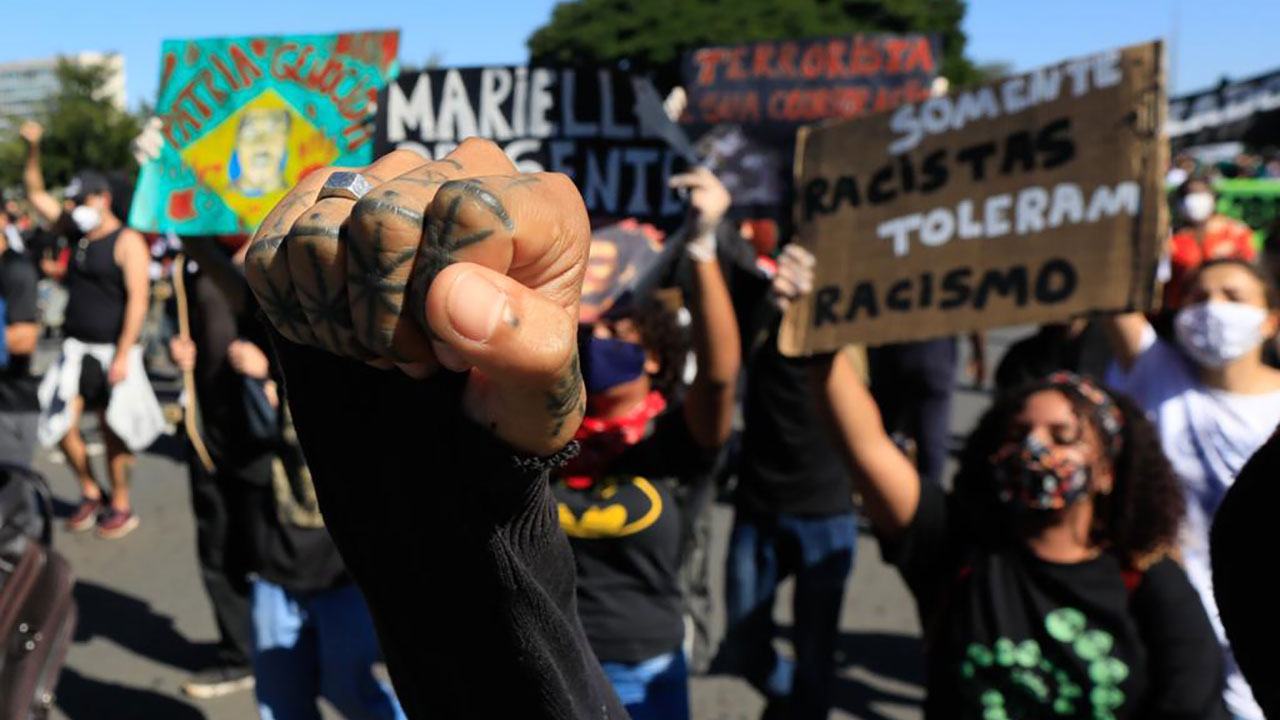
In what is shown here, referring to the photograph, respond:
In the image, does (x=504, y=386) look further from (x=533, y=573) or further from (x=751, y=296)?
(x=751, y=296)

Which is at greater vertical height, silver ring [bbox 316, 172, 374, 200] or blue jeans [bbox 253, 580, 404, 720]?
silver ring [bbox 316, 172, 374, 200]

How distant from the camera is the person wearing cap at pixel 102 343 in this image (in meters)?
5.59

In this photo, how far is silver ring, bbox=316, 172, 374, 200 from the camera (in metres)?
0.70

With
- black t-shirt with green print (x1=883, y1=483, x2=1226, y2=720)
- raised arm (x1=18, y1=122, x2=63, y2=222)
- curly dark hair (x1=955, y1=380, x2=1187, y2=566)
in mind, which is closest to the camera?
black t-shirt with green print (x1=883, y1=483, x2=1226, y2=720)

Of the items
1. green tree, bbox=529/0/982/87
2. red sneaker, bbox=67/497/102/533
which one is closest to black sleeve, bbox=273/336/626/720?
red sneaker, bbox=67/497/102/533

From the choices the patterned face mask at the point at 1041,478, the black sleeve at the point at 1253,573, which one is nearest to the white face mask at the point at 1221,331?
the patterned face mask at the point at 1041,478

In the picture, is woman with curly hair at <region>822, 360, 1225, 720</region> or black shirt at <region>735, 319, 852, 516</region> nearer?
woman with curly hair at <region>822, 360, 1225, 720</region>

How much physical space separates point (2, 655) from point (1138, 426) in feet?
8.64

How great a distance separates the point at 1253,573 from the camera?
0.96 m

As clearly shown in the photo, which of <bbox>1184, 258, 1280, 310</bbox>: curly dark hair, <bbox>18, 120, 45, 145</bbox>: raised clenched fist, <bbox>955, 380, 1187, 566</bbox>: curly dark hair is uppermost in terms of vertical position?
<bbox>18, 120, 45, 145</bbox>: raised clenched fist

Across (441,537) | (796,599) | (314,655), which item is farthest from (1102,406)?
(314,655)

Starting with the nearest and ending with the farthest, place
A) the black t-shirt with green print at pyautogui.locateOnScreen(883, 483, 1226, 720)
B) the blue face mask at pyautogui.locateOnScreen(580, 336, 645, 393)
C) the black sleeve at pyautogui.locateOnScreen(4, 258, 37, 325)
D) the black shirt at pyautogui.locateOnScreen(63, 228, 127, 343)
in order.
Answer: the black t-shirt with green print at pyautogui.locateOnScreen(883, 483, 1226, 720) → the blue face mask at pyautogui.locateOnScreen(580, 336, 645, 393) → the black sleeve at pyautogui.locateOnScreen(4, 258, 37, 325) → the black shirt at pyautogui.locateOnScreen(63, 228, 127, 343)

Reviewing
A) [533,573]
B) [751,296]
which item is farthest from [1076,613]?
[751,296]

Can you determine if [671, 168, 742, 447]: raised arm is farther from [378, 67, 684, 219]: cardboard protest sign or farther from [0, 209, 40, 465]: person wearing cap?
[0, 209, 40, 465]: person wearing cap
